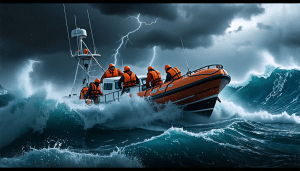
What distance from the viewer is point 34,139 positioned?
3.41m

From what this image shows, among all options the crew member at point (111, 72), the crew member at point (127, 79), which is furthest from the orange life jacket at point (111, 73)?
the crew member at point (127, 79)

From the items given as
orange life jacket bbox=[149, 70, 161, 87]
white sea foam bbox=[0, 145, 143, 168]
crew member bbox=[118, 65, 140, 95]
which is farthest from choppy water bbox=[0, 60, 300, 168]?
orange life jacket bbox=[149, 70, 161, 87]

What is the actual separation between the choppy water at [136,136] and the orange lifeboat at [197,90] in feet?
0.85

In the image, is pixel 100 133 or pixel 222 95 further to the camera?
pixel 222 95

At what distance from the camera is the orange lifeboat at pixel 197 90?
415 centimetres

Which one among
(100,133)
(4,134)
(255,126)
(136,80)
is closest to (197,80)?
(255,126)

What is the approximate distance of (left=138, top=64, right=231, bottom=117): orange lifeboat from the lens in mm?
4148

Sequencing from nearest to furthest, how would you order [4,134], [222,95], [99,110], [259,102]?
[4,134] < [99,110] < [259,102] < [222,95]

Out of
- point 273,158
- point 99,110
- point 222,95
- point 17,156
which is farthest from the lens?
point 222,95

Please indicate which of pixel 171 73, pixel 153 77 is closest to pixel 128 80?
pixel 153 77

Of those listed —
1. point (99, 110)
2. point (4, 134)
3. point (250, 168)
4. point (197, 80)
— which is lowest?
point (250, 168)

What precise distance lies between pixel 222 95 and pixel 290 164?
9190 millimetres

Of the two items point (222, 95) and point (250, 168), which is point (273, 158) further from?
point (222, 95)

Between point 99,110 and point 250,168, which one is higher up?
point 99,110
